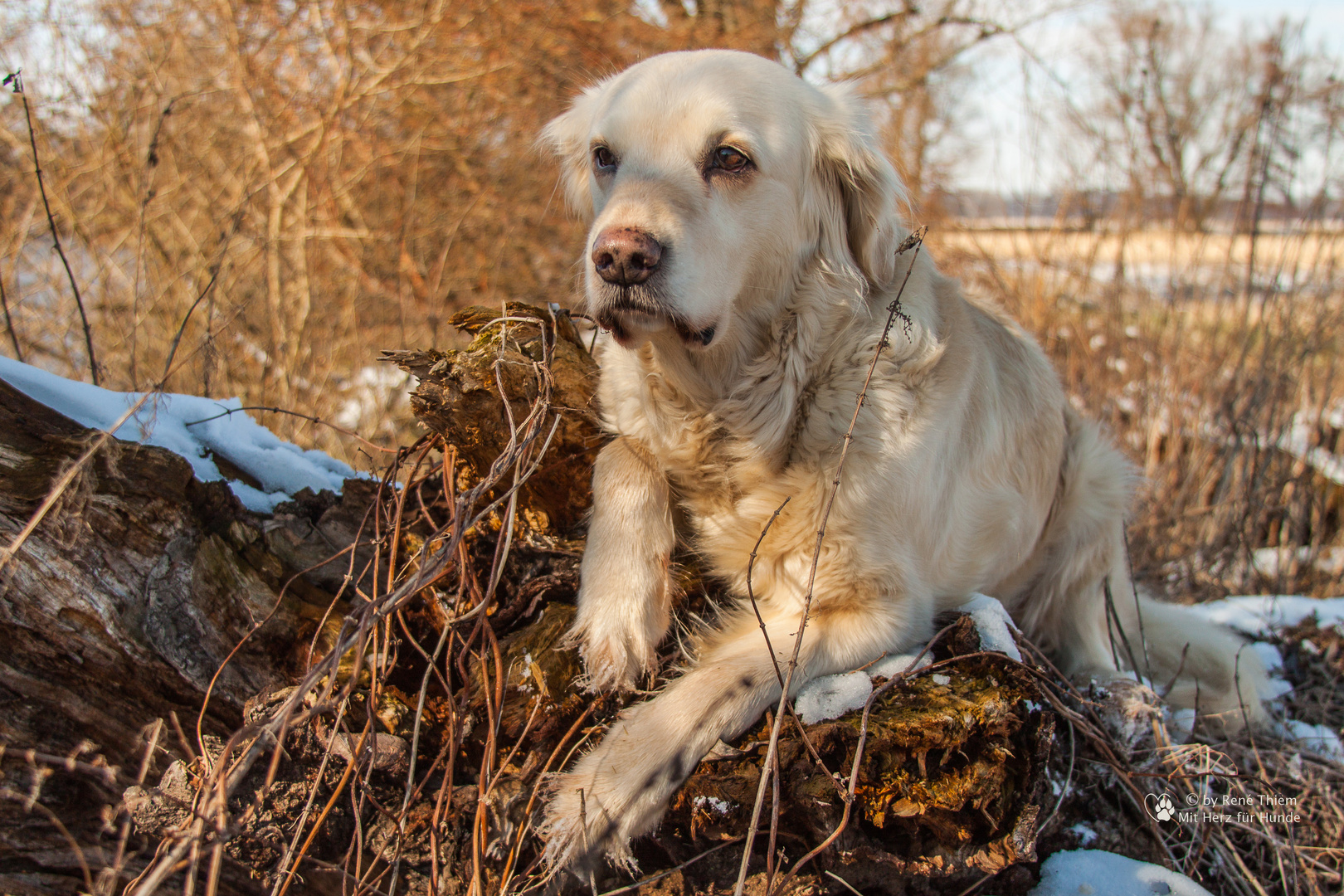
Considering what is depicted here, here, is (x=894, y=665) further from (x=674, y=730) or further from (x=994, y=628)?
(x=674, y=730)

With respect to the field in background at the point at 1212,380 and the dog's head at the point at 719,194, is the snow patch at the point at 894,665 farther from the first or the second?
the field in background at the point at 1212,380

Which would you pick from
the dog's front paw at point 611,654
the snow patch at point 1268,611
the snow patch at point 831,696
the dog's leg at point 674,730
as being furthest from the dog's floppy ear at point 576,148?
the snow patch at point 1268,611

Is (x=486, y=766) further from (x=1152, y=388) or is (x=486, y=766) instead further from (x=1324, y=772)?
(x=1152, y=388)

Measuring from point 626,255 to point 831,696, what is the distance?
117cm

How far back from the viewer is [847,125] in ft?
7.74

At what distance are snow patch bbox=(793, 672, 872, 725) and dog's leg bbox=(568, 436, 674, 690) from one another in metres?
0.42

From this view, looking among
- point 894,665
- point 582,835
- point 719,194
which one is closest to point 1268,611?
point 894,665

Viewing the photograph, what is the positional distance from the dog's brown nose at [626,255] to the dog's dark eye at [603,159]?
481 mm

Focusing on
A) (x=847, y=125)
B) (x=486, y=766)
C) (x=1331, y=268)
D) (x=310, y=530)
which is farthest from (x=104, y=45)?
(x=1331, y=268)

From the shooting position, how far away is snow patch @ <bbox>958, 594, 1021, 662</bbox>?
200cm

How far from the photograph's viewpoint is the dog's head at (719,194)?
1920mm

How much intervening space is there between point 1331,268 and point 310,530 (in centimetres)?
545

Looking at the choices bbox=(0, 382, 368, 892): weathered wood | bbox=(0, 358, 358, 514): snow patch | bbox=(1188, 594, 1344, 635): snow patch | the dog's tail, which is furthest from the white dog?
bbox=(1188, 594, 1344, 635): snow patch

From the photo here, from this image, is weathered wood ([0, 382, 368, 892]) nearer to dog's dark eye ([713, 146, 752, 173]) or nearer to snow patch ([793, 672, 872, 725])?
snow patch ([793, 672, 872, 725])
